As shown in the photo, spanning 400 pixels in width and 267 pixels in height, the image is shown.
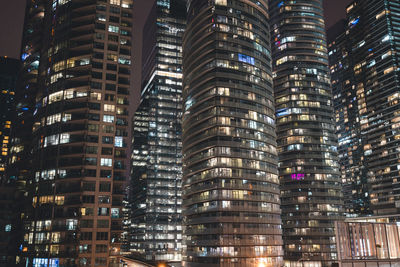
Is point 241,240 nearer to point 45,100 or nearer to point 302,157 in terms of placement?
point 302,157

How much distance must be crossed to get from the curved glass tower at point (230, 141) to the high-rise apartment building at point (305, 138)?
120ft

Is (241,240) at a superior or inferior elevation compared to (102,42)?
inferior

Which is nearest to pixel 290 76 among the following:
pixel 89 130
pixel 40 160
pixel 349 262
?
pixel 89 130

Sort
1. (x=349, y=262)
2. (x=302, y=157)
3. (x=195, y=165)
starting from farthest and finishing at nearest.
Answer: (x=302, y=157)
(x=195, y=165)
(x=349, y=262)

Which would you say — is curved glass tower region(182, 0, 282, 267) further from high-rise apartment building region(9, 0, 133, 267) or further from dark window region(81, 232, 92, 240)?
dark window region(81, 232, 92, 240)

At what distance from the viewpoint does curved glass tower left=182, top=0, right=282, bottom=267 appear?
124m

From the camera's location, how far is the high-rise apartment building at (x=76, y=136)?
105812mm

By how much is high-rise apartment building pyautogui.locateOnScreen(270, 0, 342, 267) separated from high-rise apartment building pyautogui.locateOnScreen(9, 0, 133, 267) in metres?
89.7

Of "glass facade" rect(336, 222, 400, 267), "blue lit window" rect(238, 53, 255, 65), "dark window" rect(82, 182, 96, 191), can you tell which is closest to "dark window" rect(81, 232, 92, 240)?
"dark window" rect(82, 182, 96, 191)

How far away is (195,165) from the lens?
461 feet

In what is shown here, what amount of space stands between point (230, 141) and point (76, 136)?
2083 inches

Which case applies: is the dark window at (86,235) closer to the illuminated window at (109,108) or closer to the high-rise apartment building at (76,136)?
the high-rise apartment building at (76,136)

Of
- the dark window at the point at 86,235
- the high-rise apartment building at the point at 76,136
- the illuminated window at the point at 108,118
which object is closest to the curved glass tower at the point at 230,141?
the high-rise apartment building at the point at 76,136

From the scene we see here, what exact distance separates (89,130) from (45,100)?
75.1 feet
